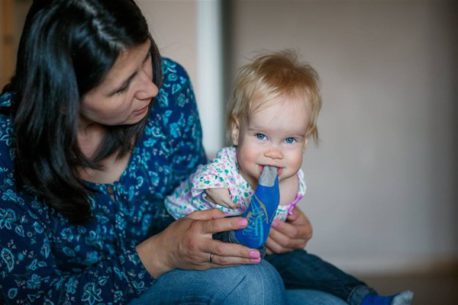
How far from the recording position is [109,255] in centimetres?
156

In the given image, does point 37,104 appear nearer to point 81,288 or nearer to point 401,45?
point 81,288

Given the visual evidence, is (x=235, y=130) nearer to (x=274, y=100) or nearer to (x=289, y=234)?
(x=274, y=100)

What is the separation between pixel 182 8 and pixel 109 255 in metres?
1.57

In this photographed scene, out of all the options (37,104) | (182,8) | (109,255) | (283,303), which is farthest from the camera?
(182,8)

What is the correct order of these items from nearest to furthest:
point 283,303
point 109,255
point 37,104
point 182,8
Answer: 1. point 37,104
2. point 283,303
3. point 109,255
4. point 182,8

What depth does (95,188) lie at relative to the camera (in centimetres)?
151

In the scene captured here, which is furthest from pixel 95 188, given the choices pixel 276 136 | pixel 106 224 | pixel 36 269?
pixel 276 136

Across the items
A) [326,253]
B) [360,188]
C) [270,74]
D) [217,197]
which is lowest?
[326,253]

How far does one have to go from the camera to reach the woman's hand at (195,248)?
134cm

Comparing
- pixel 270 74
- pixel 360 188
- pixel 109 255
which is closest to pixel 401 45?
pixel 360 188

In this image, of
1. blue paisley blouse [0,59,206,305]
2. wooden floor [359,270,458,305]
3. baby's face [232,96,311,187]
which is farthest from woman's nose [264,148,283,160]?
wooden floor [359,270,458,305]

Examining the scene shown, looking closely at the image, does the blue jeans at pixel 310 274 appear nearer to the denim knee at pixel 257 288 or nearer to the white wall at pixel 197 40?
the denim knee at pixel 257 288

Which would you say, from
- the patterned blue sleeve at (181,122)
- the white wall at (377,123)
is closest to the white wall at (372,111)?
the white wall at (377,123)

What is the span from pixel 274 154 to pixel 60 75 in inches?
18.1
